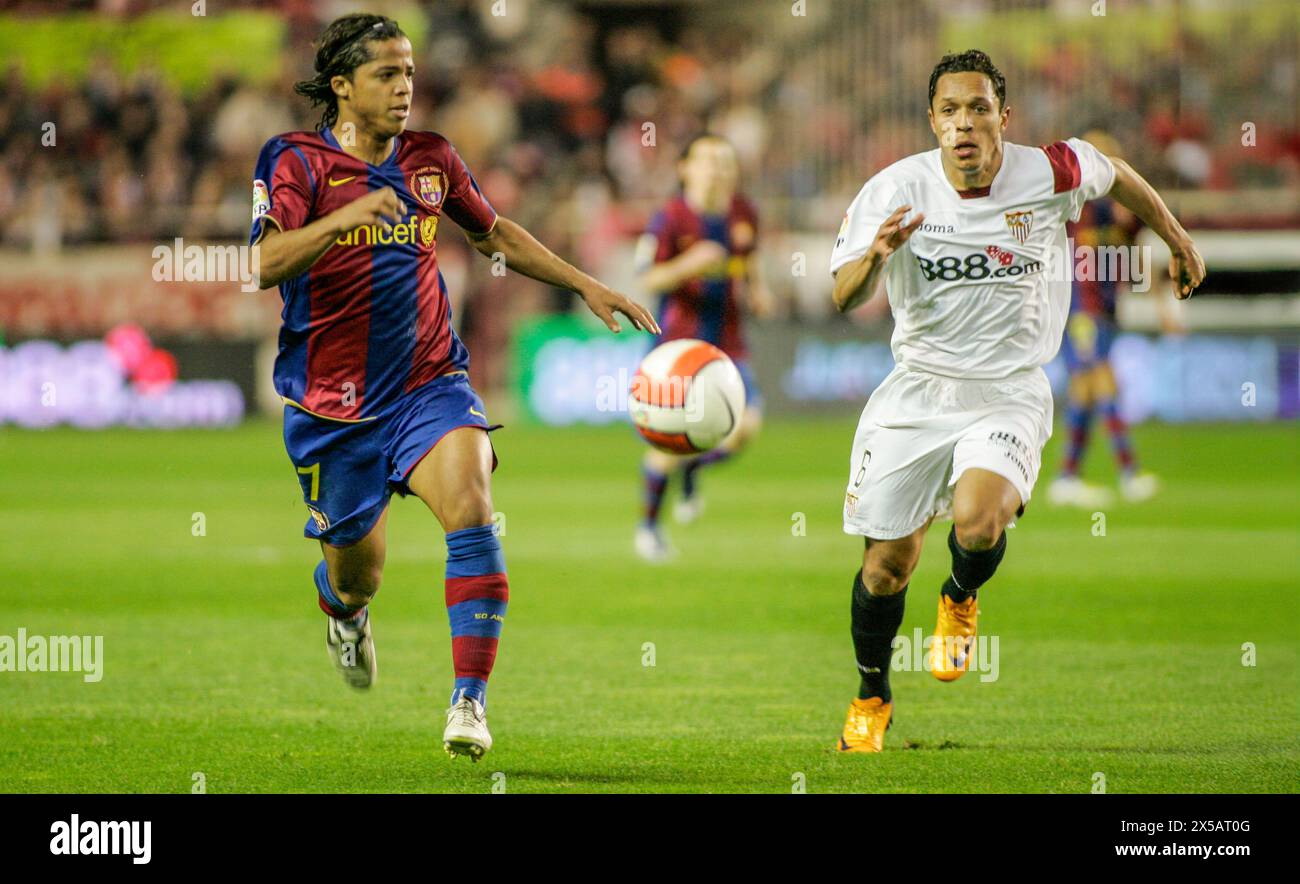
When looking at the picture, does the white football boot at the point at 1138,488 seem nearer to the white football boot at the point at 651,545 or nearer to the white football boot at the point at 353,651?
the white football boot at the point at 651,545

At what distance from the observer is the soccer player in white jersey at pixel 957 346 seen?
6.09 meters

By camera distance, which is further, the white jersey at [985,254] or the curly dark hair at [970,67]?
the white jersey at [985,254]

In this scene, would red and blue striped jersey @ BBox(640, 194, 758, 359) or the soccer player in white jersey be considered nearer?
the soccer player in white jersey

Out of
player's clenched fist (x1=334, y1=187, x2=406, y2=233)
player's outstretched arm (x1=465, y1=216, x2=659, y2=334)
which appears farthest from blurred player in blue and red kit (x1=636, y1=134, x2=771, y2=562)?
player's clenched fist (x1=334, y1=187, x2=406, y2=233)

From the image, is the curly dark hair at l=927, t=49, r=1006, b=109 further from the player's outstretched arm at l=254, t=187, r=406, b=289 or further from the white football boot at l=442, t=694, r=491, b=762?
the white football boot at l=442, t=694, r=491, b=762

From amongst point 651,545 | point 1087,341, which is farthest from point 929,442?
point 1087,341

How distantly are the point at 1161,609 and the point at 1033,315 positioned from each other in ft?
12.7

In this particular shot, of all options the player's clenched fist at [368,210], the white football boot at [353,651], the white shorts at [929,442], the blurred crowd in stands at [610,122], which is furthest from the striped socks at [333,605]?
the blurred crowd in stands at [610,122]

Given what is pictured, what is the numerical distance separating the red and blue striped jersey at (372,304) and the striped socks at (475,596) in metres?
0.60

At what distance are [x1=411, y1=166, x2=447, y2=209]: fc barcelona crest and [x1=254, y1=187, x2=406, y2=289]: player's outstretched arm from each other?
0.48m

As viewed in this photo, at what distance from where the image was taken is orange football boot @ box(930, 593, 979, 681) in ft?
20.7

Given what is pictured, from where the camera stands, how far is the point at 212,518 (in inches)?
544
